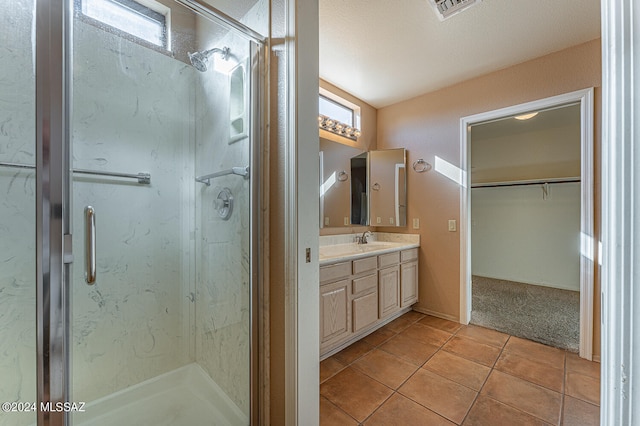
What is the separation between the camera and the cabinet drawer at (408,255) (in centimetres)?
282

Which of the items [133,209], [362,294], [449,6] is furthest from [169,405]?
[449,6]

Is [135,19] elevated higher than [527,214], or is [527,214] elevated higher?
[135,19]

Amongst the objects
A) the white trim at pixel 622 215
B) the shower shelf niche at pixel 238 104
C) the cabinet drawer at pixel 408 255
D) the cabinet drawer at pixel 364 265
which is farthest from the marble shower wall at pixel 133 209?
the cabinet drawer at pixel 408 255

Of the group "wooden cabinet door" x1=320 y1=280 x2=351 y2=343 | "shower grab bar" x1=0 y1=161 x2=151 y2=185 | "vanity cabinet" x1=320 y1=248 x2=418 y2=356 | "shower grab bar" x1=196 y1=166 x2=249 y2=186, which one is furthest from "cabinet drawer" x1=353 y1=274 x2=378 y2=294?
"shower grab bar" x1=0 y1=161 x2=151 y2=185

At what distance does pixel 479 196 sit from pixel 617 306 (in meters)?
4.83

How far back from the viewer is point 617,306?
416 mm

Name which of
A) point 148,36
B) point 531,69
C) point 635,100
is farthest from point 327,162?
point 635,100

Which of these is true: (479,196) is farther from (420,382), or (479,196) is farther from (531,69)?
(420,382)

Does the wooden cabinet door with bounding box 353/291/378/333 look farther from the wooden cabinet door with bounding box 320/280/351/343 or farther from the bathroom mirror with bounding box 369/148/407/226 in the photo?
the bathroom mirror with bounding box 369/148/407/226

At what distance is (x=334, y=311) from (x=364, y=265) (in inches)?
19.5

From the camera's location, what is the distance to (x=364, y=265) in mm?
2340

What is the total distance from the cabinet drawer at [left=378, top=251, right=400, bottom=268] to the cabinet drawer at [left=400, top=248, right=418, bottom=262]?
8 centimetres

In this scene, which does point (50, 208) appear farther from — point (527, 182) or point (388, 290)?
point (527, 182)

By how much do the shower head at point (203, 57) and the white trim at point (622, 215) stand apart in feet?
5.65
